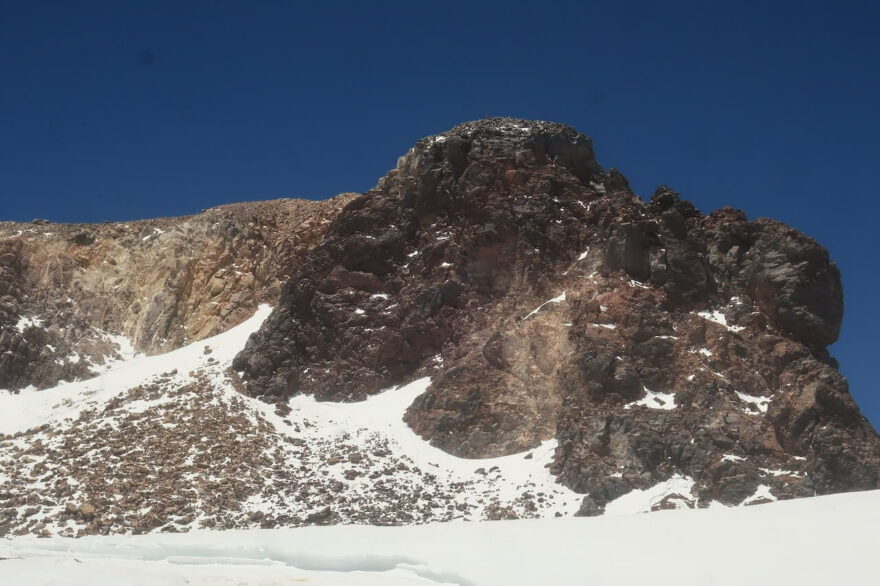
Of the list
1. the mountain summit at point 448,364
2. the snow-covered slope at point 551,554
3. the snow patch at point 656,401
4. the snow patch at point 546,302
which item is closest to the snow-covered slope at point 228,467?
the mountain summit at point 448,364

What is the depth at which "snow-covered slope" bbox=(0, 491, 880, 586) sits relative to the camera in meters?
7.82

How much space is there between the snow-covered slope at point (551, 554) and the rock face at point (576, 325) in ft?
49.3

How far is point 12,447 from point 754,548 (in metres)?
29.7

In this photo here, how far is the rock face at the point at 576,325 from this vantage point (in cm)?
2470

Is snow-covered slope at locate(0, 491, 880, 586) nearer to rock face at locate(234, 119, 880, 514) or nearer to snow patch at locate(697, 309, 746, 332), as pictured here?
rock face at locate(234, 119, 880, 514)

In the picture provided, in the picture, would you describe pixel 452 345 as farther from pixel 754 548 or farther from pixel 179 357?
pixel 754 548

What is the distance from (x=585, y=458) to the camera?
84.7ft

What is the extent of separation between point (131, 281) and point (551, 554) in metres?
41.8

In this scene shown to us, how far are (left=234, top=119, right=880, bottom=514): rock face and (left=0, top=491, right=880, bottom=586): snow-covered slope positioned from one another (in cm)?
1503

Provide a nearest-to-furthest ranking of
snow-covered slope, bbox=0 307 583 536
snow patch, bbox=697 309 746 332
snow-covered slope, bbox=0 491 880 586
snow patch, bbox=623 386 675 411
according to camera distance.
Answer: snow-covered slope, bbox=0 491 880 586, snow-covered slope, bbox=0 307 583 536, snow patch, bbox=623 386 675 411, snow patch, bbox=697 309 746 332

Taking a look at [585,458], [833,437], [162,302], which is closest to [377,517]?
[585,458]

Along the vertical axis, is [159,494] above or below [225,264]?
below

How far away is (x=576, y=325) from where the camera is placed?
99.3 feet

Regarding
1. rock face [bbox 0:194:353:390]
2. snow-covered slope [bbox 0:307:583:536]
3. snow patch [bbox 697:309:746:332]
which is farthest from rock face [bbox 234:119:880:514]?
rock face [bbox 0:194:353:390]
